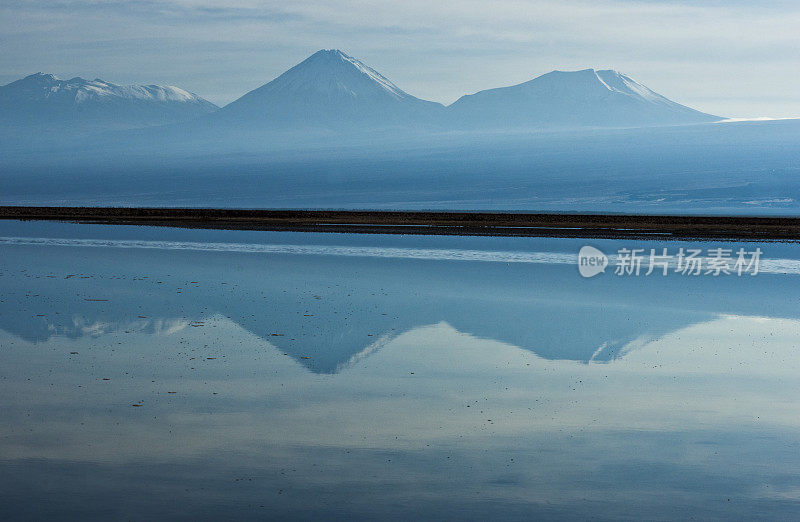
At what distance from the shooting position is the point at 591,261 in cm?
3894

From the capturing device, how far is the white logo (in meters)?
35.1

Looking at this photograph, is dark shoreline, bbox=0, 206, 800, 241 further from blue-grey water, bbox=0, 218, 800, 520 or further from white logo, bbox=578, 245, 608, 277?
blue-grey water, bbox=0, 218, 800, 520

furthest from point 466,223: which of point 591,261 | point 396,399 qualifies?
point 396,399

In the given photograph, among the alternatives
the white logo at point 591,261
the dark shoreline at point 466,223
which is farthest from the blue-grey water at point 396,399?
the dark shoreline at point 466,223

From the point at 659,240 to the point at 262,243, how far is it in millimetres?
16852

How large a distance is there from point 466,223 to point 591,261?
2116cm

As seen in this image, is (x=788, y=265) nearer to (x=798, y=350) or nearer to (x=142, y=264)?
(x=798, y=350)

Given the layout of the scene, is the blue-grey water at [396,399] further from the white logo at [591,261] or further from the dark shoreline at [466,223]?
the dark shoreline at [466,223]

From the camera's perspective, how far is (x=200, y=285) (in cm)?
2983

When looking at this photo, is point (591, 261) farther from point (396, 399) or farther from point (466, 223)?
point (396, 399)

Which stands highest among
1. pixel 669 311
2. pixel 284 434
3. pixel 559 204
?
pixel 559 204

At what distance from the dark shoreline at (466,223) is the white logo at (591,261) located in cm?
753

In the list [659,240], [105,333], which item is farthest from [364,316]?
[659,240]

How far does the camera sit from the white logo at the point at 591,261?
35.1 m
